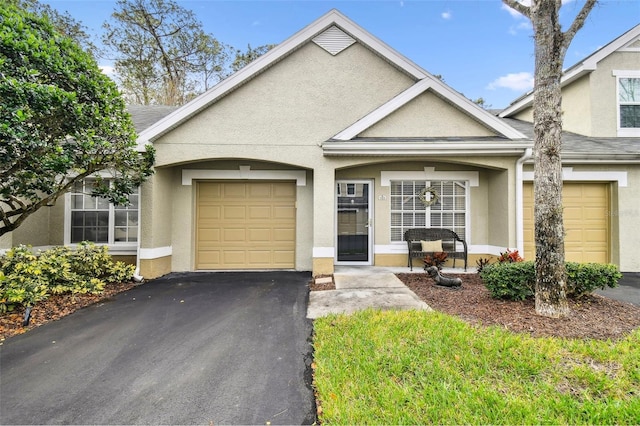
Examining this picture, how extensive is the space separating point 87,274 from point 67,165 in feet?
8.37

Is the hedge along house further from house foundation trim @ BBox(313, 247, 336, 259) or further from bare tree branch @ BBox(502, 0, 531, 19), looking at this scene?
bare tree branch @ BBox(502, 0, 531, 19)

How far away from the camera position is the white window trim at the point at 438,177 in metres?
7.82

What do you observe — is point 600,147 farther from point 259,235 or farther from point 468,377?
point 259,235

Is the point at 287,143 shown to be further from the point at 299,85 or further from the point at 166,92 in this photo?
the point at 166,92

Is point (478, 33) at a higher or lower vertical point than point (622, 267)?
higher

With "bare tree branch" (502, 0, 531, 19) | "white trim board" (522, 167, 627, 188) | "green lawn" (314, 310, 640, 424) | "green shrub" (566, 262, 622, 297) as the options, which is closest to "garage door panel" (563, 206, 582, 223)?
"white trim board" (522, 167, 627, 188)

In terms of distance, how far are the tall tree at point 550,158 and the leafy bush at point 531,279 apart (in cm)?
41

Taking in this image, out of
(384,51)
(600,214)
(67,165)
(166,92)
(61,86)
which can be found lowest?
(600,214)

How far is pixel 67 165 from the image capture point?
5.12m

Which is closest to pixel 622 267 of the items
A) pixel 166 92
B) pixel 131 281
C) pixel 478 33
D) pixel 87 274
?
pixel 478 33

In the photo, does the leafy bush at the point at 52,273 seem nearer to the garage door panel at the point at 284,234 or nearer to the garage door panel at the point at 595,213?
the garage door panel at the point at 284,234

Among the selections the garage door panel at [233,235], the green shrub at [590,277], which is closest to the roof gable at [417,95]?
the green shrub at [590,277]

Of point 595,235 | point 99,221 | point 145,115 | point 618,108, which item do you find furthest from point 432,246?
point 145,115

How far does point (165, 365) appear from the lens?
3268mm
